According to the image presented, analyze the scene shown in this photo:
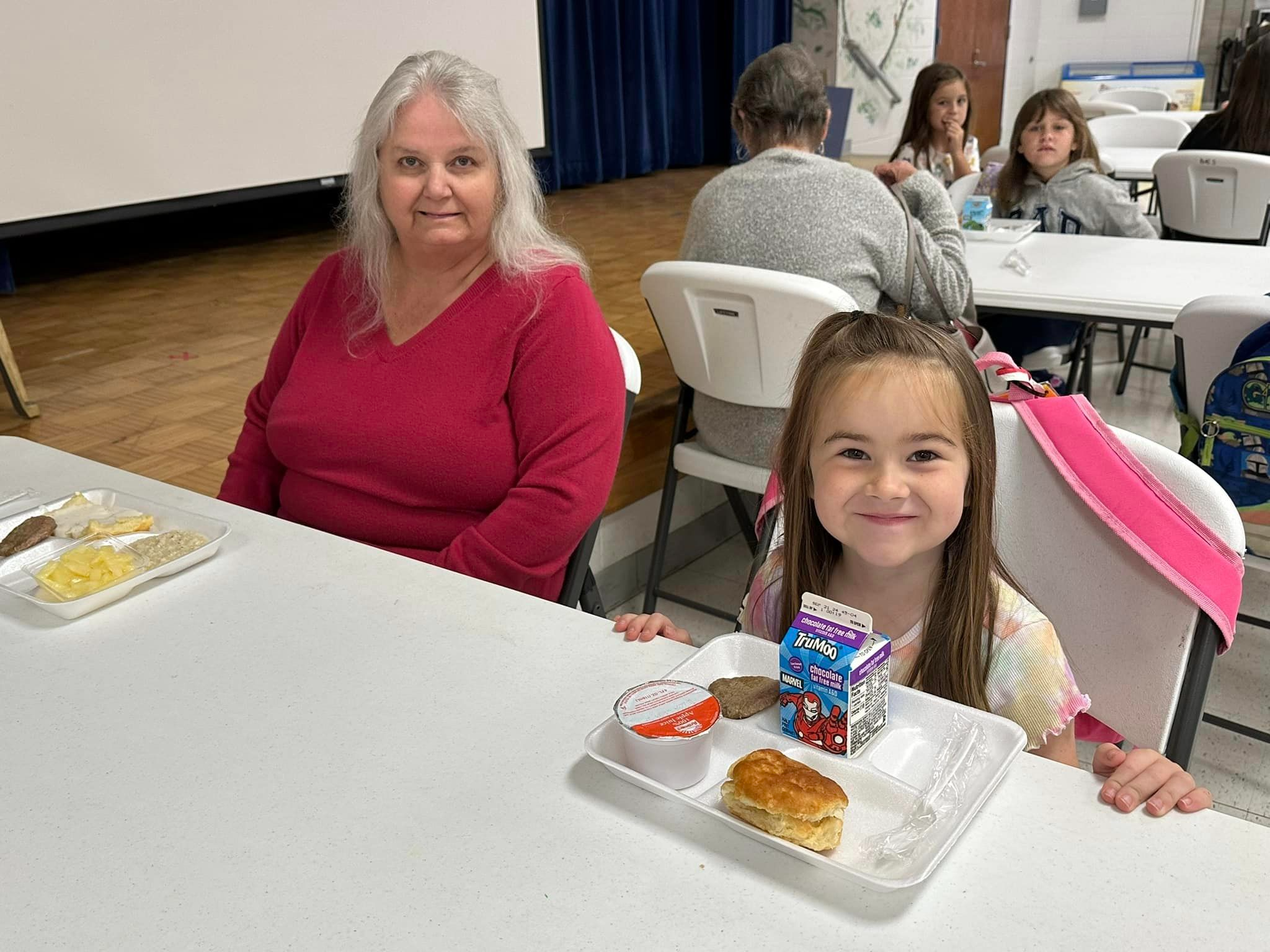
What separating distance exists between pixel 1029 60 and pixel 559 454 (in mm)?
8508

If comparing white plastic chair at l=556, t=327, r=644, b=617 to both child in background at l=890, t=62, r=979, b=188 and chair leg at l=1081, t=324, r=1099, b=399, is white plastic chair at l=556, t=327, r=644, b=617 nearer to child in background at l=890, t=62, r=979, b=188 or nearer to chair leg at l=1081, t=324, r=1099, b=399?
chair leg at l=1081, t=324, r=1099, b=399

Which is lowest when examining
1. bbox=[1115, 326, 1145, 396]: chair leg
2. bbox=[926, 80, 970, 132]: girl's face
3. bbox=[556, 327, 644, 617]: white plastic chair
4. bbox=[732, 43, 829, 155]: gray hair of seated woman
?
bbox=[1115, 326, 1145, 396]: chair leg

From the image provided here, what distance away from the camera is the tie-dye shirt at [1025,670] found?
1024 millimetres

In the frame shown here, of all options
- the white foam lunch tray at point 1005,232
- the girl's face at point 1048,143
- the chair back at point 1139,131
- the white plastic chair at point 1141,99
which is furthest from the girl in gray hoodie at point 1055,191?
the white plastic chair at point 1141,99

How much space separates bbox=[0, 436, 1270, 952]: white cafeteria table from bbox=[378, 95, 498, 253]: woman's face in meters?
0.70

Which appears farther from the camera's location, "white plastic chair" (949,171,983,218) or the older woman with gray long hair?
"white plastic chair" (949,171,983,218)

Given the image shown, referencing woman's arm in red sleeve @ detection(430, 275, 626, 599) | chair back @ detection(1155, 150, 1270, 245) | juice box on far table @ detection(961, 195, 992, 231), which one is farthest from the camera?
chair back @ detection(1155, 150, 1270, 245)

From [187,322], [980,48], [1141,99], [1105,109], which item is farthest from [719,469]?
[980,48]

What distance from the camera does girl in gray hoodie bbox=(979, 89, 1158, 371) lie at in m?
3.25

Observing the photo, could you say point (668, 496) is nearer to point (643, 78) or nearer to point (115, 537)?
point (115, 537)

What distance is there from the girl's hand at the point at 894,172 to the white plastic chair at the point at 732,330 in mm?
795

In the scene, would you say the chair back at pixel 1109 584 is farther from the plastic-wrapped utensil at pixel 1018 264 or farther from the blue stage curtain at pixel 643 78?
the blue stage curtain at pixel 643 78

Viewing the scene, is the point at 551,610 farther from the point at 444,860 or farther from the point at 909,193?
the point at 909,193

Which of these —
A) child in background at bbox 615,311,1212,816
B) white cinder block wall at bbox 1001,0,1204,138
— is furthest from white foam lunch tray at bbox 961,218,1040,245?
white cinder block wall at bbox 1001,0,1204,138
